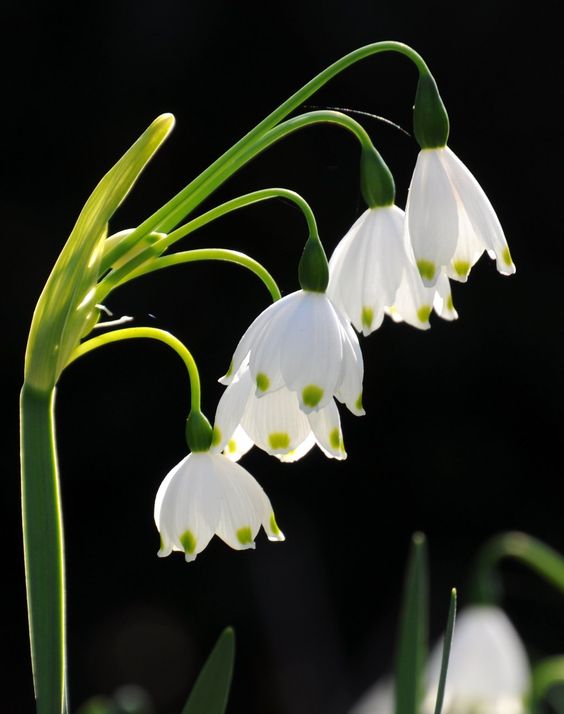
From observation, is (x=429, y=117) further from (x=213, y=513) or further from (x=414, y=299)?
(x=213, y=513)

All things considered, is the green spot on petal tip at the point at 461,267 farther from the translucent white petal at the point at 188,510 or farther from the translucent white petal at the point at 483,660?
the translucent white petal at the point at 483,660

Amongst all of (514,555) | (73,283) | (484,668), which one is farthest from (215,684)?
(484,668)

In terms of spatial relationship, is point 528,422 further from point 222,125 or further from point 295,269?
point 222,125

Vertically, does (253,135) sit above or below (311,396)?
above

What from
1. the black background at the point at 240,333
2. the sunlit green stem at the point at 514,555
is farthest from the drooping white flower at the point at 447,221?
the black background at the point at 240,333

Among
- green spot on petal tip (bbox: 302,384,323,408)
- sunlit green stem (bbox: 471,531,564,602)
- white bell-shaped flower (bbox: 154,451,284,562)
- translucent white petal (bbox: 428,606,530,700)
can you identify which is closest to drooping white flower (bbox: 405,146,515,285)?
green spot on petal tip (bbox: 302,384,323,408)

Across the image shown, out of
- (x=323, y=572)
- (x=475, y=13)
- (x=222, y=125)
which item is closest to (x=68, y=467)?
(x=323, y=572)
